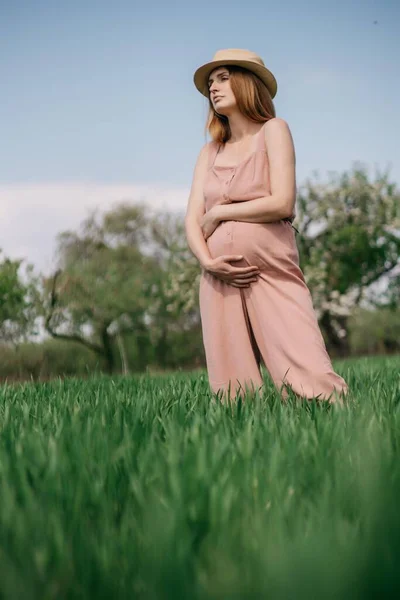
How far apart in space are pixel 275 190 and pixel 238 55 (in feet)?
2.35

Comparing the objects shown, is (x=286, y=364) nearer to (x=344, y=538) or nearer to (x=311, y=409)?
(x=311, y=409)

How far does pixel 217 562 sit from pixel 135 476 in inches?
23.3

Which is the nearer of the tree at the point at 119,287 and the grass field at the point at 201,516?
the grass field at the point at 201,516

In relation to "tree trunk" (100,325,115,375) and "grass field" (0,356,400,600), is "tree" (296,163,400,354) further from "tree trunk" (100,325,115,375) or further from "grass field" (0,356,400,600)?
"grass field" (0,356,400,600)

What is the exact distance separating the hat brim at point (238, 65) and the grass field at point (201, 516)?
193cm

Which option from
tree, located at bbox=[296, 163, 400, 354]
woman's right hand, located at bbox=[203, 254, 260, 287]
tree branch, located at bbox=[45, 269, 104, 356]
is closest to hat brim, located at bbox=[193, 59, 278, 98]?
woman's right hand, located at bbox=[203, 254, 260, 287]

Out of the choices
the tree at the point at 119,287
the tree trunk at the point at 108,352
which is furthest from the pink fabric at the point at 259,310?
the tree trunk at the point at 108,352

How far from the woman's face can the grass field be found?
184cm

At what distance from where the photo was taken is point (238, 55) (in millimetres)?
3385

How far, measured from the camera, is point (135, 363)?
48.8 ft

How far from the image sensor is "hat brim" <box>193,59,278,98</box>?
11.1ft

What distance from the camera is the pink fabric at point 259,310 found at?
3.22m

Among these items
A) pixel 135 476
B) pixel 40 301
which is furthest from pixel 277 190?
pixel 40 301

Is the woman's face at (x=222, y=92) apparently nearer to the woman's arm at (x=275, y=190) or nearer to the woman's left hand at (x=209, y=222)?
the woman's arm at (x=275, y=190)
